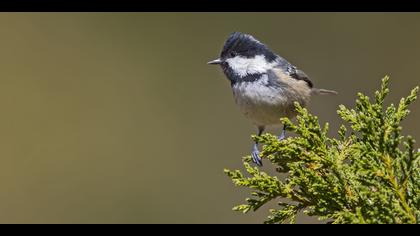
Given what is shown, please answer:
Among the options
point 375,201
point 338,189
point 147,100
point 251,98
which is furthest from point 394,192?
point 147,100

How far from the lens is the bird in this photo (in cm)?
257

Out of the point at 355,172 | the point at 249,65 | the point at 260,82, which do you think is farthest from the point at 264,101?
the point at 355,172

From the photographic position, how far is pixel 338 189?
4.10 ft

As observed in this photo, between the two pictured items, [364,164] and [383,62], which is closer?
[364,164]

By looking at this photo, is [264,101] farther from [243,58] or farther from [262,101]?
[243,58]

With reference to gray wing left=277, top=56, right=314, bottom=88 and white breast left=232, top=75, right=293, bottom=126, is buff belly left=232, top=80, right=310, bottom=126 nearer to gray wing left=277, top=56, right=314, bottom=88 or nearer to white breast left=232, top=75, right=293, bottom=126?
white breast left=232, top=75, right=293, bottom=126

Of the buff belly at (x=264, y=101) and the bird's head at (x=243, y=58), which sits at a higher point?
the bird's head at (x=243, y=58)

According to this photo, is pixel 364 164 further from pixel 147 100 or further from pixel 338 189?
pixel 147 100

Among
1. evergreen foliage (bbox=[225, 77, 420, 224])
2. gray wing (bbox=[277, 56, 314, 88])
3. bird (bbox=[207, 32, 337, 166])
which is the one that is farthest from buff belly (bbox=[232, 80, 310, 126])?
evergreen foliage (bbox=[225, 77, 420, 224])

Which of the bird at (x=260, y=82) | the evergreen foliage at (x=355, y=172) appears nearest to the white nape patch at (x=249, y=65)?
the bird at (x=260, y=82)

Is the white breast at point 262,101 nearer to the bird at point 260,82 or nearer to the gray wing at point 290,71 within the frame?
the bird at point 260,82

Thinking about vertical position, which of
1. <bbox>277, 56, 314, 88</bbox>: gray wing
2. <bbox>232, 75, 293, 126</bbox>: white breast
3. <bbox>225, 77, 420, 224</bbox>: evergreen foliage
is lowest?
<bbox>225, 77, 420, 224</bbox>: evergreen foliage

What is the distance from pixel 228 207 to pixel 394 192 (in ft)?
15.9

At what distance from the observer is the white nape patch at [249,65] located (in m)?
2.69
